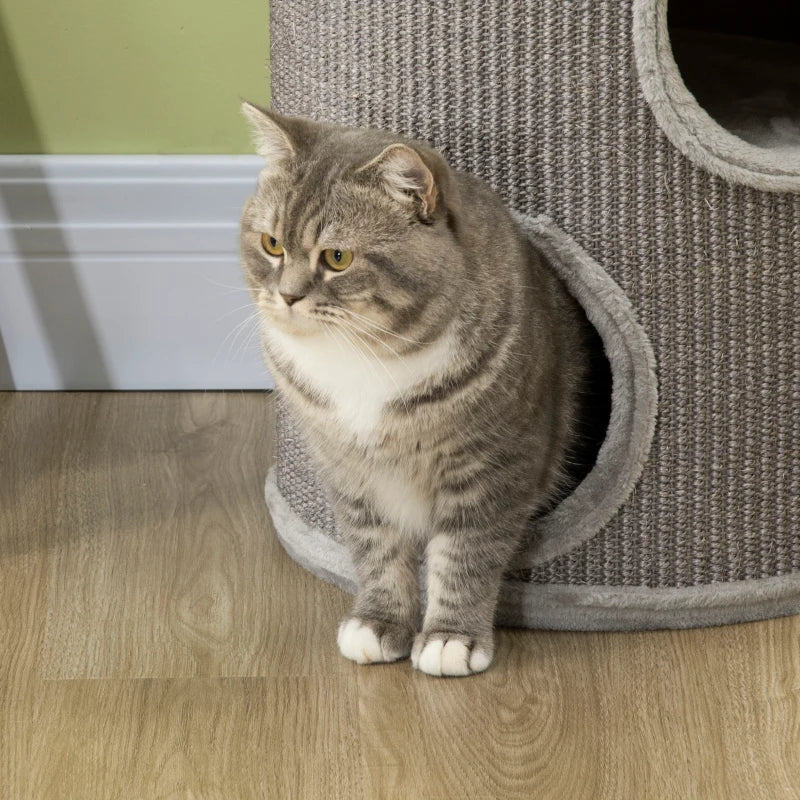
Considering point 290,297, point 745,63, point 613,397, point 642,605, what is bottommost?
point 642,605

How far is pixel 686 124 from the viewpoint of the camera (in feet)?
3.95

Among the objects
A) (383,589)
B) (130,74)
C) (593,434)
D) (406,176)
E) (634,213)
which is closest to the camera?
(406,176)

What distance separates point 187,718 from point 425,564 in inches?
12.9

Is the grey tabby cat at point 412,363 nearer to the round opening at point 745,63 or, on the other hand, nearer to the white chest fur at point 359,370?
the white chest fur at point 359,370

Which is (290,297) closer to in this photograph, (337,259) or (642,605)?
(337,259)

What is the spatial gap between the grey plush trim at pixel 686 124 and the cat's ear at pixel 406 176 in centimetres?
25

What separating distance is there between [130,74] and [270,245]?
0.80 m

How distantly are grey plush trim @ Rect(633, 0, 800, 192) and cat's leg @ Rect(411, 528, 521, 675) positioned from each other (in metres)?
0.44

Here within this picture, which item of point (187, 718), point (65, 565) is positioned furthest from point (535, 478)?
point (65, 565)

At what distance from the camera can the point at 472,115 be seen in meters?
1.28

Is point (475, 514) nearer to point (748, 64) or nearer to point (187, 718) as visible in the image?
point (187, 718)

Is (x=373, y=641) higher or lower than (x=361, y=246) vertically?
lower

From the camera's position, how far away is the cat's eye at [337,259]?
1.16m

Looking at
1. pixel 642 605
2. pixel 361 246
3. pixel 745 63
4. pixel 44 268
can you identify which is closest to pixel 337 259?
pixel 361 246
